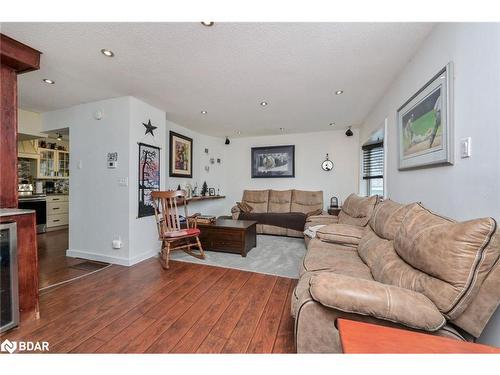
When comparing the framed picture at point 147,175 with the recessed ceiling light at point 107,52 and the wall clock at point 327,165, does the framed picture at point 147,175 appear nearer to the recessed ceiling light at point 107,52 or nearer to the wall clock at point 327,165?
the recessed ceiling light at point 107,52

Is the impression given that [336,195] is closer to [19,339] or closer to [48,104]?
[19,339]

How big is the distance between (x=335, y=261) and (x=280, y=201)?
3255mm

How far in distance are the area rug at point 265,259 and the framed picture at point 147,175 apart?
82 cm

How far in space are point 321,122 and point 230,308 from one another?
11.9 ft

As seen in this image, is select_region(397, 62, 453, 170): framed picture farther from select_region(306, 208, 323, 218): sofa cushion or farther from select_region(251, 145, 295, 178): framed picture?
select_region(251, 145, 295, 178): framed picture

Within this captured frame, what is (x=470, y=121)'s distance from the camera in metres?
1.17

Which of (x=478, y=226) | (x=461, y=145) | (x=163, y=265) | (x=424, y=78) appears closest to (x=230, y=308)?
(x=163, y=265)

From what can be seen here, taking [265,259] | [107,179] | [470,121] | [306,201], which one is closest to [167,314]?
[265,259]

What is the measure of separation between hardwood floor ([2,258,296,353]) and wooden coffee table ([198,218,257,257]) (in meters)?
0.64

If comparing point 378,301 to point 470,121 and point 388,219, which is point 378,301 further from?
point 470,121

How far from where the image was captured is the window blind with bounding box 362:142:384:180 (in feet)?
11.3

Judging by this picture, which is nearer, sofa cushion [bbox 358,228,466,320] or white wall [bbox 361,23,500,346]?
sofa cushion [bbox 358,228,466,320]

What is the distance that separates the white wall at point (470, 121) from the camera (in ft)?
3.32

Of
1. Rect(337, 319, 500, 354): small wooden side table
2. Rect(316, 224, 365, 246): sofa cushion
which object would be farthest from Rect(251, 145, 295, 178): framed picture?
Rect(337, 319, 500, 354): small wooden side table
